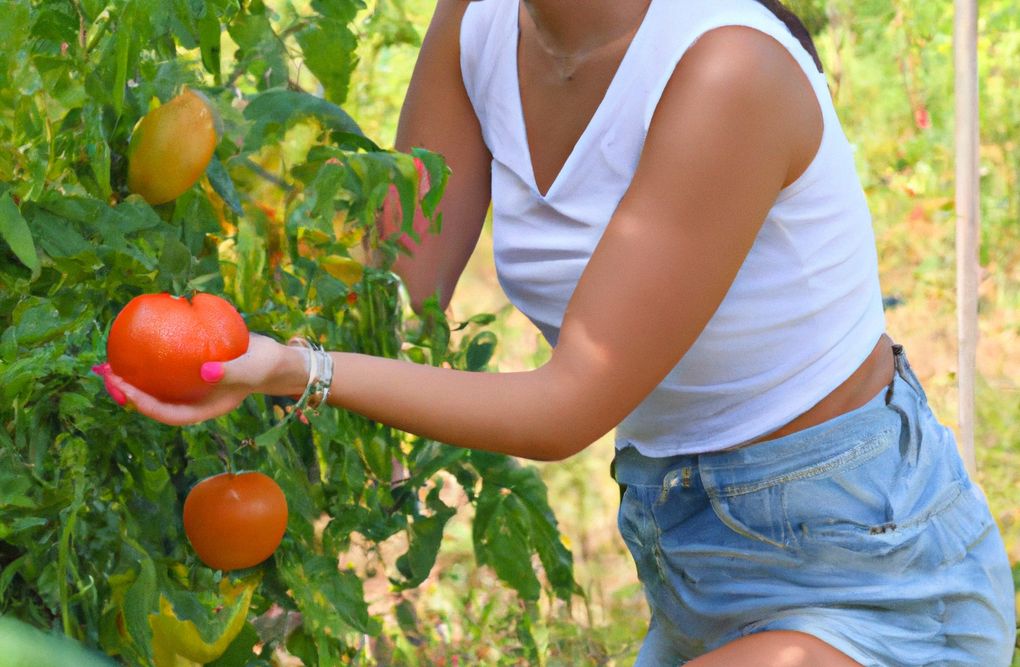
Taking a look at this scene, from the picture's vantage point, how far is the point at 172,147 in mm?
985

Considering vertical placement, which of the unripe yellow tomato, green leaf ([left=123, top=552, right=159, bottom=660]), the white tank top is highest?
the unripe yellow tomato

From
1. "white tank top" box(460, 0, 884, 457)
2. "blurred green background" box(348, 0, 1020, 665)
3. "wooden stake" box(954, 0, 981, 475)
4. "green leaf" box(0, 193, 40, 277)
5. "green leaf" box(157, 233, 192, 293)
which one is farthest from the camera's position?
"blurred green background" box(348, 0, 1020, 665)

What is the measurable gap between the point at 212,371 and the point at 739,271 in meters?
0.55

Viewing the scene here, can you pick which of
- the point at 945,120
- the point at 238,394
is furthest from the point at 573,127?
the point at 945,120

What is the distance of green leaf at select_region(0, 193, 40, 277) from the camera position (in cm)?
86

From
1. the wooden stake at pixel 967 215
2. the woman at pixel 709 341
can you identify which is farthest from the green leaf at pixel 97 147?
the wooden stake at pixel 967 215

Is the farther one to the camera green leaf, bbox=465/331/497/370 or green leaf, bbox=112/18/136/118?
green leaf, bbox=465/331/497/370

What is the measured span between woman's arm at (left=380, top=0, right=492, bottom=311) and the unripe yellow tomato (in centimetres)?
50

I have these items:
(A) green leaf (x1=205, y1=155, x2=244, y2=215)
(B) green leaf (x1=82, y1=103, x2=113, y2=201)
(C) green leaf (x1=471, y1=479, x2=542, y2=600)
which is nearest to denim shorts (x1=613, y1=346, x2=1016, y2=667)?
(C) green leaf (x1=471, y1=479, x2=542, y2=600)

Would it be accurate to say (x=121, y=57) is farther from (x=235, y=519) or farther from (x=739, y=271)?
(x=739, y=271)

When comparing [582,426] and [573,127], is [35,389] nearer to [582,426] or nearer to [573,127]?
[582,426]

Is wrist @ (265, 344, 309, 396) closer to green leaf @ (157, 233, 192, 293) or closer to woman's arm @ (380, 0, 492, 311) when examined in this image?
green leaf @ (157, 233, 192, 293)

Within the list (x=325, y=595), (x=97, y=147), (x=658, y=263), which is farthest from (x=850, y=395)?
(x=97, y=147)

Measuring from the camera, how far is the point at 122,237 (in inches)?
37.9
